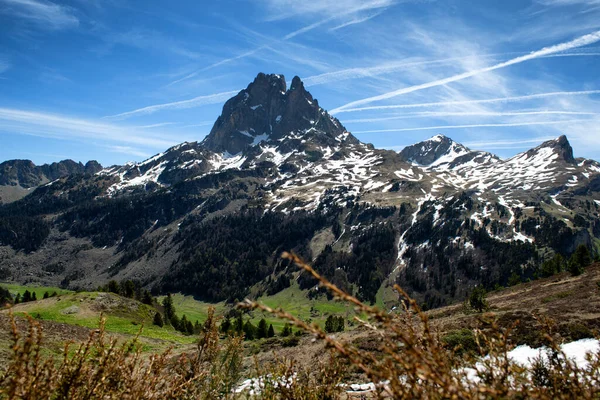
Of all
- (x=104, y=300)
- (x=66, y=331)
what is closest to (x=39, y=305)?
(x=104, y=300)

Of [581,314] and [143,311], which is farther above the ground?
[581,314]

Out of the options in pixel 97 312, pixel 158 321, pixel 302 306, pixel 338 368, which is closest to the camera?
pixel 338 368

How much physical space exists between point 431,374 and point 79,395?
5176 mm

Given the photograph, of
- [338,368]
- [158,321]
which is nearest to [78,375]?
[338,368]

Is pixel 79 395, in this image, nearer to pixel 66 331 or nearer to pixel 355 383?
pixel 355 383

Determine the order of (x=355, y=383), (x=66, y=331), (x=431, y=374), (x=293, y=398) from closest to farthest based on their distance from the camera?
(x=431, y=374)
(x=293, y=398)
(x=355, y=383)
(x=66, y=331)

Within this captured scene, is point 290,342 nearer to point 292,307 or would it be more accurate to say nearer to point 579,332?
point 579,332

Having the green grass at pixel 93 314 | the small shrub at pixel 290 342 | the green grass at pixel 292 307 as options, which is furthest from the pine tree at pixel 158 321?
the green grass at pixel 292 307

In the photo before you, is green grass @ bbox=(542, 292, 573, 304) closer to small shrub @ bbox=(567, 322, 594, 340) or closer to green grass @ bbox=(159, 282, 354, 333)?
small shrub @ bbox=(567, 322, 594, 340)

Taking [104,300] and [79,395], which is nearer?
[79,395]

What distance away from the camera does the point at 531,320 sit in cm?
2900

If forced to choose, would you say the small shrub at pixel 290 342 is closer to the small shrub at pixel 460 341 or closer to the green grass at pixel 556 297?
the small shrub at pixel 460 341

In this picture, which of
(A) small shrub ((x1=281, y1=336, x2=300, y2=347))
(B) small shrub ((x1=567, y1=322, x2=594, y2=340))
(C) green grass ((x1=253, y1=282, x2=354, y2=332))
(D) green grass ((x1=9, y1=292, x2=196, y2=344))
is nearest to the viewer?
(B) small shrub ((x1=567, y1=322, x2=594, y2=340))

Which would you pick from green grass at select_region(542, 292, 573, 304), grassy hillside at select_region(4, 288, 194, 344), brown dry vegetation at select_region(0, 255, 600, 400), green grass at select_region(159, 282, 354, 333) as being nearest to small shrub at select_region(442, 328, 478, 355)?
green grass at select_region(542, 292, 573, 304)
